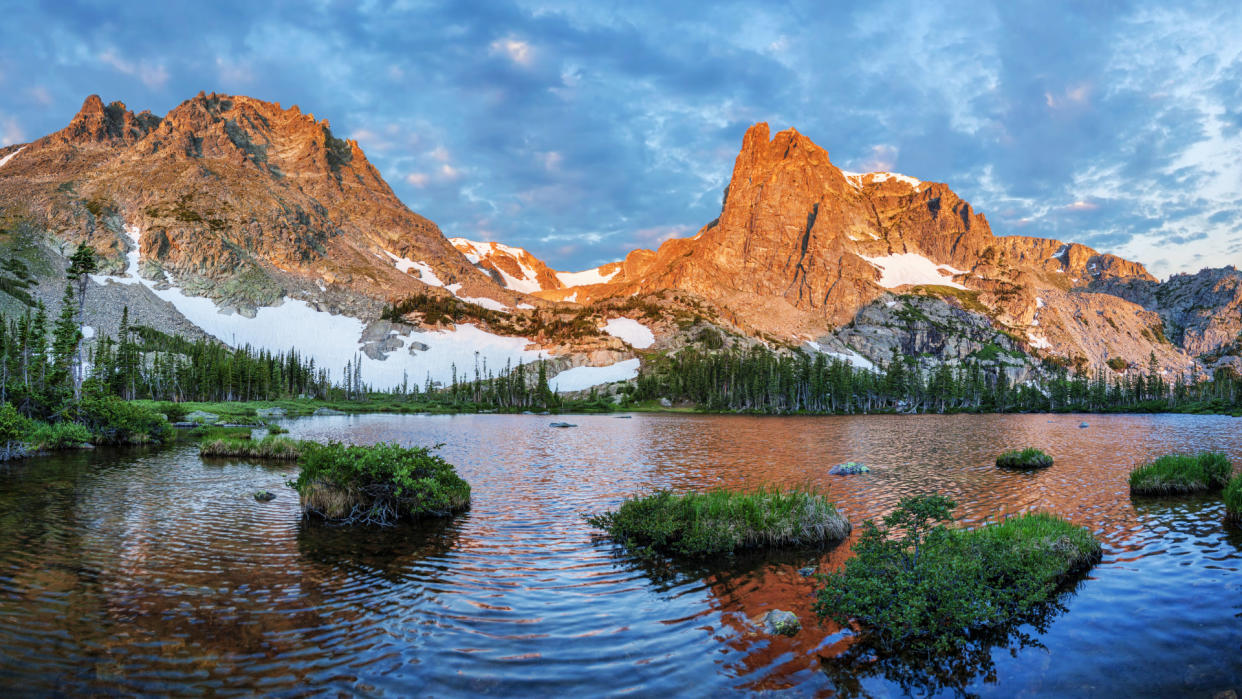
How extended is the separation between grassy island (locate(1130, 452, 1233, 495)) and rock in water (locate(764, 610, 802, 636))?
28848 mm

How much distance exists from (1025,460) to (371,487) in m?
44.2

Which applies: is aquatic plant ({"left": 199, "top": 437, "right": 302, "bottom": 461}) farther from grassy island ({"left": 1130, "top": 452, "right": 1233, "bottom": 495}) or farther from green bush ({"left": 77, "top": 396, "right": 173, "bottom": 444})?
grassy island ({"left": 1130, "top": 452, "right": 1233, "bottom": 495})

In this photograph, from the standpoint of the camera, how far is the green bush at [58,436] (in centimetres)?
4231

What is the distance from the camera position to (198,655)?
11.6 m

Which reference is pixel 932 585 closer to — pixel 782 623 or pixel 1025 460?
pixel 782 623

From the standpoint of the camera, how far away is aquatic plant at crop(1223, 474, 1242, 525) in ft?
77.7

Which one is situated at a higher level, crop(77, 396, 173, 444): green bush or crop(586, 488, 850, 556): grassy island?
crop(77, 396, 173, 444): green bush

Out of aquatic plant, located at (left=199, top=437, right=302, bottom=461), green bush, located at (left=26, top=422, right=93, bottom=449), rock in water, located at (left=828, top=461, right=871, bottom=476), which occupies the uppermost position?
green bush, located at (left=26, top=422, right=93, bottom=449)

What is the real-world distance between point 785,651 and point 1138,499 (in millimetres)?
28377

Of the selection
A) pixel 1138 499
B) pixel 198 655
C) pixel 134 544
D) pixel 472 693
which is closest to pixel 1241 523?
pixel 1138 499

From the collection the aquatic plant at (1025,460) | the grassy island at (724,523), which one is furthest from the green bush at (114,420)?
the aquatic plant at (1025,460)

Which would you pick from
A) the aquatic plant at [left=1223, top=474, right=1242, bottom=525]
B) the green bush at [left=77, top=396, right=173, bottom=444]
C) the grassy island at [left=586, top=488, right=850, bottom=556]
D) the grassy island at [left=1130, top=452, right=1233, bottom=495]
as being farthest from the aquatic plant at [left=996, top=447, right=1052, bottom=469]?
the green bush at [left=77, top=396, right=173, bottom=444]

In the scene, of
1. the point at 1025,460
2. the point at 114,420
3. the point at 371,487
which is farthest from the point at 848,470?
the point at 114,420

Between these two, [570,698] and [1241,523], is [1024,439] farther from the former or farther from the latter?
[570,698]
